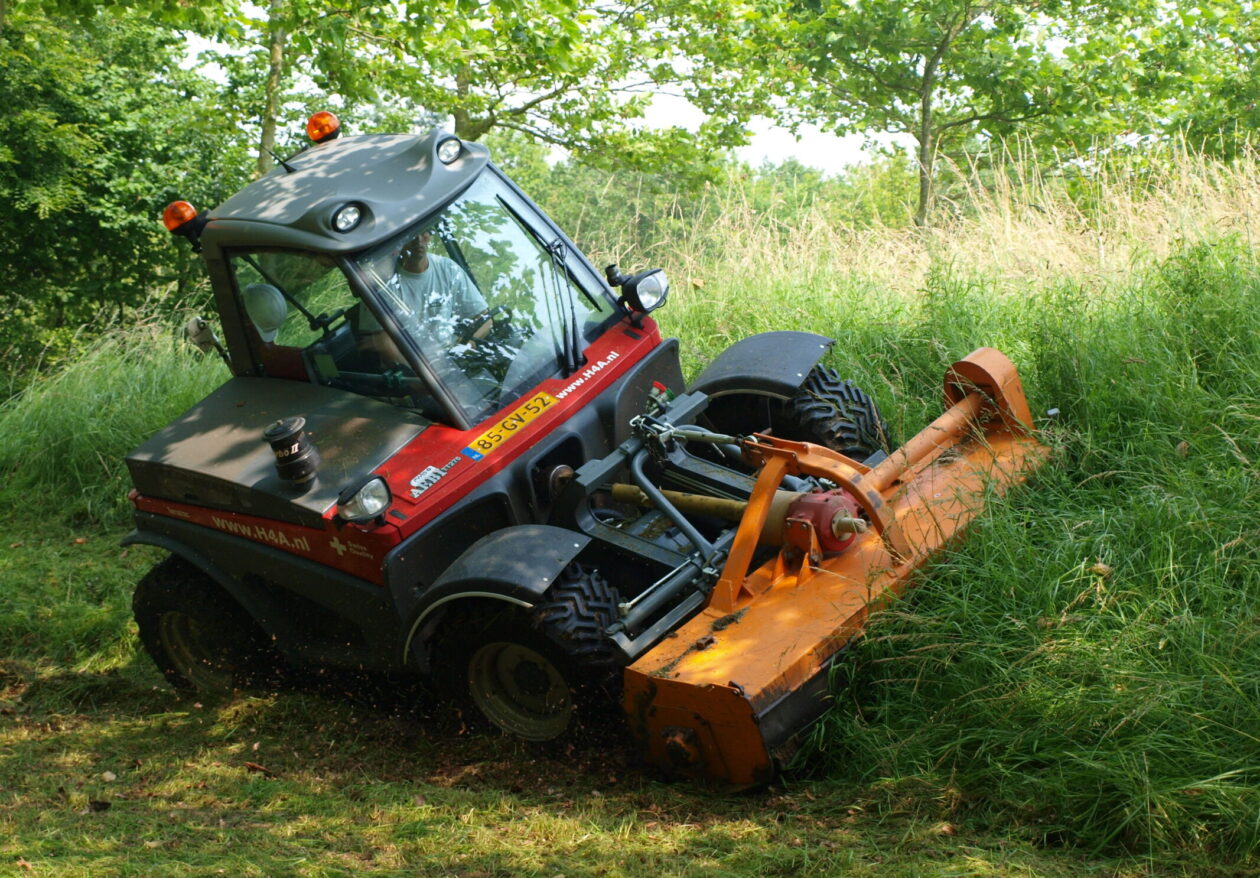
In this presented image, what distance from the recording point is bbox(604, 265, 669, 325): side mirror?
528cm

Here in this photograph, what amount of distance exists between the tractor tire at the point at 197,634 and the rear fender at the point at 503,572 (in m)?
1.33

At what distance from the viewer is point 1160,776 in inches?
129

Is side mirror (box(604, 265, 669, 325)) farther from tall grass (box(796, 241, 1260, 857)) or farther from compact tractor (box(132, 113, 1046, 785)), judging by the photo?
tall grass (box(796, 241, 1260, 857))

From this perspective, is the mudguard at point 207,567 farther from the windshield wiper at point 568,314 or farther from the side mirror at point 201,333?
the windshield wiper at point 568,314

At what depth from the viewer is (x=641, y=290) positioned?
528 cm

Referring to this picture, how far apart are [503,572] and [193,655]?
2.29m

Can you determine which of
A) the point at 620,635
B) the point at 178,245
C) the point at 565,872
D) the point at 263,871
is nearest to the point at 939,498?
the point at 620,635

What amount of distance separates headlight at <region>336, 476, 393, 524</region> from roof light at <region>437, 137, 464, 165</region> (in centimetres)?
154

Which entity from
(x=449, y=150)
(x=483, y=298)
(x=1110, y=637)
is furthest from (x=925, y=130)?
(x=1110, y=637)

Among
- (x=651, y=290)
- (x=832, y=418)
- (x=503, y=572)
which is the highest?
(x=651, y=290)

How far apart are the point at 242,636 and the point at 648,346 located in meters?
2.21

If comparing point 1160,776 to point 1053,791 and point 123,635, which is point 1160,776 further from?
point 123,635

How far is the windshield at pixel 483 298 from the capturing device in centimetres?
471

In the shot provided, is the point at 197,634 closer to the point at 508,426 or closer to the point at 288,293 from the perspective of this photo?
the point at 288,293
